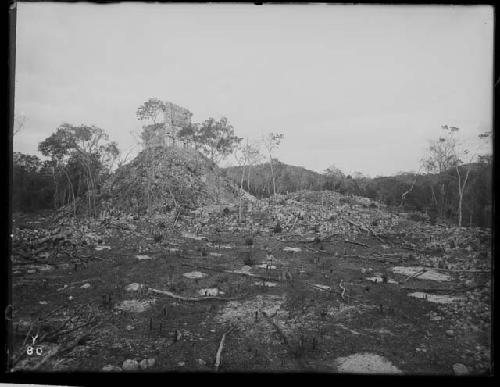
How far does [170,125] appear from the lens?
5.28 meters

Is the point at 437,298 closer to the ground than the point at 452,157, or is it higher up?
closer to the ground

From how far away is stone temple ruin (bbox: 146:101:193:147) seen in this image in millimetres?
5141

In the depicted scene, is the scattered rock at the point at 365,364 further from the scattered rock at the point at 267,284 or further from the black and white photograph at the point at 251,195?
the scattered rock at the point at 267,284

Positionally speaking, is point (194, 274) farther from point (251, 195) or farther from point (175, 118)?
point (175, 118)

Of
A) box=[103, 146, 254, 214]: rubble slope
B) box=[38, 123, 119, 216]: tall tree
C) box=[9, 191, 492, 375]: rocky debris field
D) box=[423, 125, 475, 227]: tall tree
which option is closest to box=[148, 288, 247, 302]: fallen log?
box=[9, 191, 492, 375]: rocky debris field

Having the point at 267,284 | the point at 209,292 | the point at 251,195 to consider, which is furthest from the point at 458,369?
the point at 251,195

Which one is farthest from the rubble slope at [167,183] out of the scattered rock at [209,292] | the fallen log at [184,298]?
the scattered rock at [209,292]

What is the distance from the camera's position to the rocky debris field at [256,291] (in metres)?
4.64

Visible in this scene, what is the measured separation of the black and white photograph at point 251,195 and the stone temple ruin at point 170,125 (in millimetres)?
36

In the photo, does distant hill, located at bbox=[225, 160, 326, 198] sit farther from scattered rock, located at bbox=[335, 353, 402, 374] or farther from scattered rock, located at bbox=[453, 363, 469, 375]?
scattered rock, located at bbox=[453, 363, 469, 375]

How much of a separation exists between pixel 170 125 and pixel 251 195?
1749mm

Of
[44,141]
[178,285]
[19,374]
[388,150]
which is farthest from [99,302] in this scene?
[388,150]

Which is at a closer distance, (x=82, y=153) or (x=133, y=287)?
(x=133, y=287)

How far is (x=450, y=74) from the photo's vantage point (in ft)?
16.3
